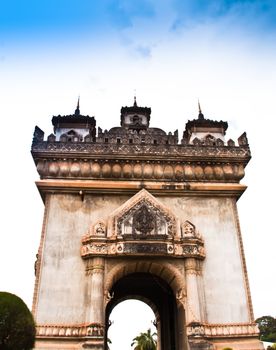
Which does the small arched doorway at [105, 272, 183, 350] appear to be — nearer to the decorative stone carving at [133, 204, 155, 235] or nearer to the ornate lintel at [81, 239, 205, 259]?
the ornate lintel at [81, 239, 205, 259]

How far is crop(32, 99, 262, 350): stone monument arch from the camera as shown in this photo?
14.7 metres

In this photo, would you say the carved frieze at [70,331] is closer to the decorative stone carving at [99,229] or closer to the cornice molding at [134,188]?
the decorative stone carving at [99,229]

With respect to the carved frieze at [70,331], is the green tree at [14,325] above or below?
below

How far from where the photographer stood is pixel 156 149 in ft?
59.1

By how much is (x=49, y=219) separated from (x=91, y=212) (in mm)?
1801

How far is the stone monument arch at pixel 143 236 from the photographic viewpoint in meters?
14.7

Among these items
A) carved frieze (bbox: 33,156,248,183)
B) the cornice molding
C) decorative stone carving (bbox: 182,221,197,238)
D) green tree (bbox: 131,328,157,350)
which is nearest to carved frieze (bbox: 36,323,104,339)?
decorative stone carving (bbox: 182,221,197,238)

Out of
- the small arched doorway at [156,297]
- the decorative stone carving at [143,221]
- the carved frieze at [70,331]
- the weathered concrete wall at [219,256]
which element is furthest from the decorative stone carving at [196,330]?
the decorative stone carving at [143,221]

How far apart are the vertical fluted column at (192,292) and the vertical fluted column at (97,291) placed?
10.8 ft

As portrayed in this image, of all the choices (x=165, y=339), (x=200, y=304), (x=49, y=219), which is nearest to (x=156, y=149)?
(x=49, y=219)

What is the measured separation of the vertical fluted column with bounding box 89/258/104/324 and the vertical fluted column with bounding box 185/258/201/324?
130 inches

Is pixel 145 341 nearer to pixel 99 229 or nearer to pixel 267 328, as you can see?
pixel 267 328

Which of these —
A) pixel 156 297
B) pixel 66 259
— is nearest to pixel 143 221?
pixel 66 259

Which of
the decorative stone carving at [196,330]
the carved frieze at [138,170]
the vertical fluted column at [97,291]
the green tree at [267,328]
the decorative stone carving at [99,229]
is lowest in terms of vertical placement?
the decorative stone carving at [196,330]
